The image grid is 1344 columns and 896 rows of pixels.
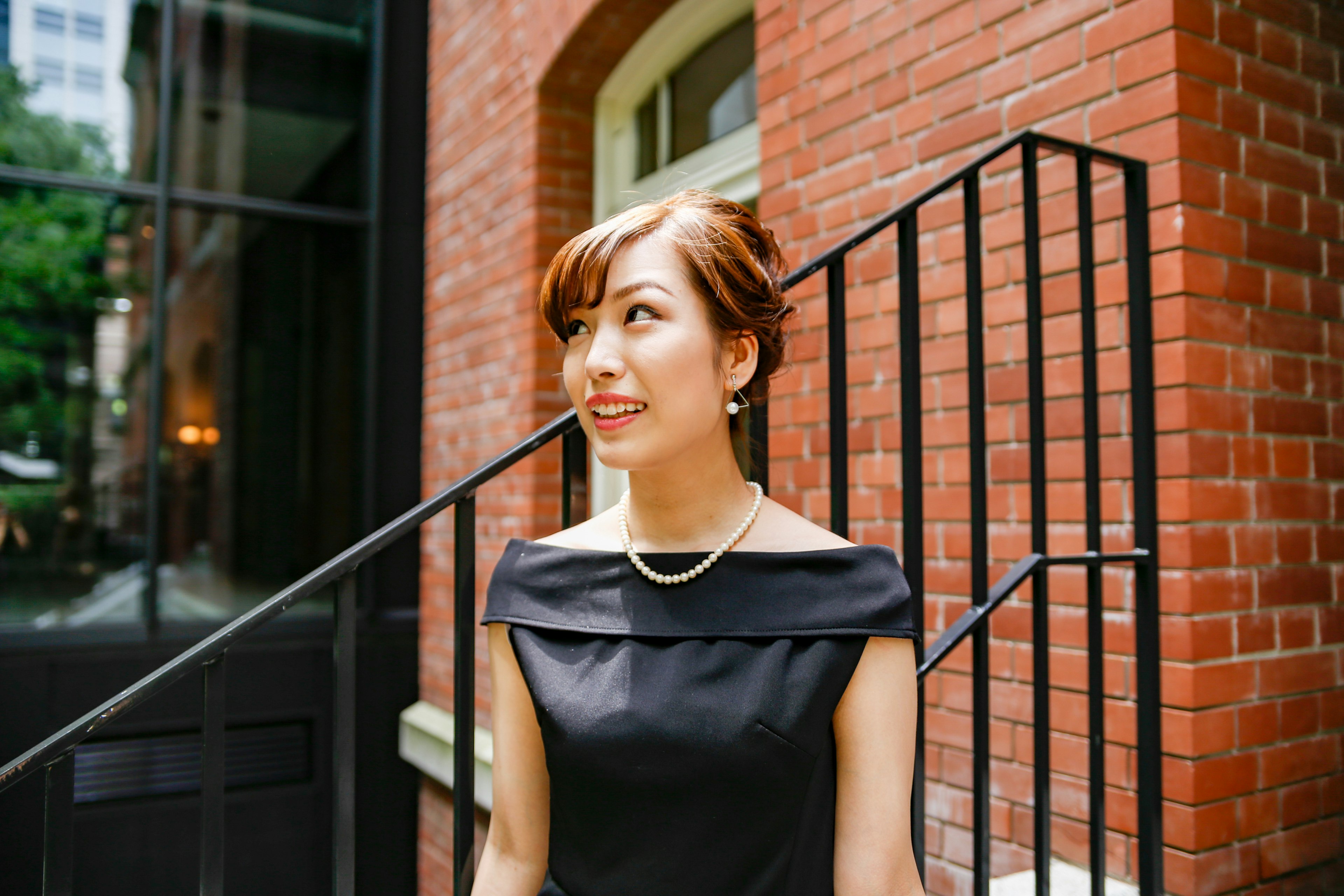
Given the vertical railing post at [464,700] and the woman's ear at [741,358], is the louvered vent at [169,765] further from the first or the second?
the woman's ear at [741,358]

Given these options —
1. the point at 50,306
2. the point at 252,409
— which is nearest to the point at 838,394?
the point at 50,306

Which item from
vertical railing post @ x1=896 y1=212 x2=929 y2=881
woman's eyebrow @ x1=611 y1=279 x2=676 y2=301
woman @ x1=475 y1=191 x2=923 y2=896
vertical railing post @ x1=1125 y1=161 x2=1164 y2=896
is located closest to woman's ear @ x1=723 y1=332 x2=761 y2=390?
woman @ x1=475 y1=191 x2=923 y2=896

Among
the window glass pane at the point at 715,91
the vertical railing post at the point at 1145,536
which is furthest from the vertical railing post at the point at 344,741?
the window glass pane at the point at 715,91

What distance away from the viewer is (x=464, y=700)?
4.70 feet

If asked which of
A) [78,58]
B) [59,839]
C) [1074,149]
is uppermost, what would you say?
[78,58]

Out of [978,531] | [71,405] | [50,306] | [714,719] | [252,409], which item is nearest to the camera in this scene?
[714,719]

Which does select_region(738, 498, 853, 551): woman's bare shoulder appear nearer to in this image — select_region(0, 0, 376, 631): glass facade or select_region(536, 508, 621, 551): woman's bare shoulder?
select_region(536, 508, 621, 551): woman's bare shoulder

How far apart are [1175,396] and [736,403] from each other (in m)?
0.97

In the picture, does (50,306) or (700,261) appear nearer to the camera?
(700,261)

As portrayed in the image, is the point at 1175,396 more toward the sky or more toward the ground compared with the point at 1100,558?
more toward the sky

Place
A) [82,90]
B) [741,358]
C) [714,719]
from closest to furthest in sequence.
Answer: [714,719] < [741,358] < [82,90]

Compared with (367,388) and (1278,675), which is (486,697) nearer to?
(367,388)

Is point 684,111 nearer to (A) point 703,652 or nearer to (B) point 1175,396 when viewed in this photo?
(B) point 1175,396

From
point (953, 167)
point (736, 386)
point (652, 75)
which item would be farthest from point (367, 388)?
point (736, 386)
